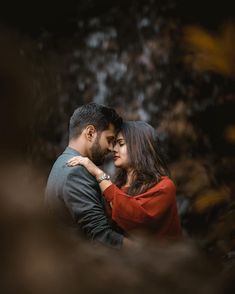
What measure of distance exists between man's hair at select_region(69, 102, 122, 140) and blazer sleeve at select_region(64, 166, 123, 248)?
0.55 feet

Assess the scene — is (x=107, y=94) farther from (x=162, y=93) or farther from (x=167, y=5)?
(x=167, y=5)

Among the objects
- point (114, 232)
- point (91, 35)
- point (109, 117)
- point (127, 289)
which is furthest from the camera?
point (91, 35)

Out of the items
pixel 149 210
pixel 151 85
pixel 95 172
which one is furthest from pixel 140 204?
pixel 151 85

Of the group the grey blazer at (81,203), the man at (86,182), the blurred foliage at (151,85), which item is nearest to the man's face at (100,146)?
the man at (86,182)

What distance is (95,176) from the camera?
1.29 meters

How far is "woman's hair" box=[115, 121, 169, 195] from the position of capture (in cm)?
143

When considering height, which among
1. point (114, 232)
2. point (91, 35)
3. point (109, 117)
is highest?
point (91, 35)

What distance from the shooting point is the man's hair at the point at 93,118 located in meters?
1.40

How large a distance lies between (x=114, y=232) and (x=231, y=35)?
24.7 inches

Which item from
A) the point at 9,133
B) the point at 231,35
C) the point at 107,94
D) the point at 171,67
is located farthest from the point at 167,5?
the point at 9,133

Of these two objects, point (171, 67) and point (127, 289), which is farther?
point (171, 67)

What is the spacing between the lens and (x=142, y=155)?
1.45 metres

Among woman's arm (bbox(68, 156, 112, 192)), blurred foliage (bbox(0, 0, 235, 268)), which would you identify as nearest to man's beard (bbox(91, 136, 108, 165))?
woman's arm (bbox(68, 156, 112, 192))

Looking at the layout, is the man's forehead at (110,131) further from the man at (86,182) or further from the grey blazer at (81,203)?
the grey blazer at (81,203)
